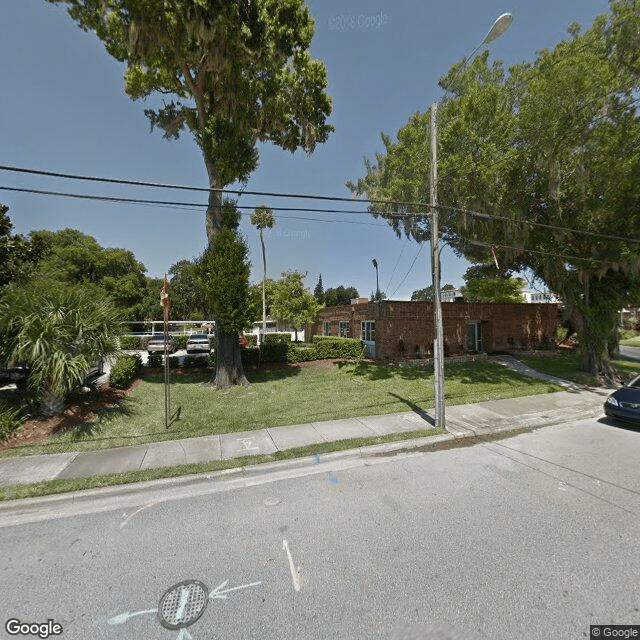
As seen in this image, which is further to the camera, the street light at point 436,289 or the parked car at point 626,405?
the street light at point 436,289

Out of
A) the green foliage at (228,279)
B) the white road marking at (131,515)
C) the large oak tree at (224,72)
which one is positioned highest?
the large oak tree at (224,72)

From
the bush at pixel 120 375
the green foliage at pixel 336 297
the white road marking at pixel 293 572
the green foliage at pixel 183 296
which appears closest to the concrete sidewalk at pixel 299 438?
the white road marking at pixel 293 572

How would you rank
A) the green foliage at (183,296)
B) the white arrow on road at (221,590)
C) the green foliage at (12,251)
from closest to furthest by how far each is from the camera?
the white arrow on road at (221,590)
the green foliage at (12,251)
the green foliage at (183,296)

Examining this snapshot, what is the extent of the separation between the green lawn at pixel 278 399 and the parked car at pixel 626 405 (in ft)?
8.88

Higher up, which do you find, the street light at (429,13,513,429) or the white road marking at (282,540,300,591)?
the street light at (429,13,513,429)

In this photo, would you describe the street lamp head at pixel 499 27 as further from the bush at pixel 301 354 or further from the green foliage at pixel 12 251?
the bush at pixel 301 354

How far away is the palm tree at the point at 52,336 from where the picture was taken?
22.2 feet

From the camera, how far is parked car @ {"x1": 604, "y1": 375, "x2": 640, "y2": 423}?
265 inches

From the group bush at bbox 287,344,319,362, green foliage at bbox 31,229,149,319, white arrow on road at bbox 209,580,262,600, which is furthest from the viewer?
green foliage at bbox 31,229,149,319

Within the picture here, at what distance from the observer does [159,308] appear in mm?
41344

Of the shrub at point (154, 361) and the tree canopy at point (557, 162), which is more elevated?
the tree canopy at point (557, 162)

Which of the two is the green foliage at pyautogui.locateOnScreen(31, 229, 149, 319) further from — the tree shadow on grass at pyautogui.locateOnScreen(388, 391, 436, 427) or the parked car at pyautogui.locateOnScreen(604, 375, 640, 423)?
the parked car at pyautogui.locateOnScreen(604, 375, 640, 423)

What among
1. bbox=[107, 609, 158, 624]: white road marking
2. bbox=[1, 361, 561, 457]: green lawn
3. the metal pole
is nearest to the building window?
bbox=[1, 361, 561, 457]: green lawn

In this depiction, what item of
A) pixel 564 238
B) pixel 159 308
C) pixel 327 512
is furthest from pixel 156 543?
pixel 159 308
